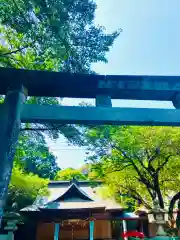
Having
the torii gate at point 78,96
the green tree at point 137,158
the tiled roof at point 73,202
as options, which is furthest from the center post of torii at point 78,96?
the tiled roof at point 73,202

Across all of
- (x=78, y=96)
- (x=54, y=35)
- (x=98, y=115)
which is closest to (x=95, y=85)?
(x=78, y=96)

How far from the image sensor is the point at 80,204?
12945 millimetres

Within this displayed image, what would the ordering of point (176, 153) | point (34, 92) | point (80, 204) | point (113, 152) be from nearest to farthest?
point (34, 92), point (176, 153), point (113, 152), point (80, 204)

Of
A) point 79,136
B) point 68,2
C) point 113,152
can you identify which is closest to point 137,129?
point 113,152

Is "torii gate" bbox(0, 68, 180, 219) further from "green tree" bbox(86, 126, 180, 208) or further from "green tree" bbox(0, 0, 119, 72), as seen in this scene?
"green tree" bbox(86, 126, 180, 208)

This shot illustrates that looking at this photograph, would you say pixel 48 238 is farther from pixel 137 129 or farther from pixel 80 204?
pixel 137 129

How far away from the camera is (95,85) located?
12.4 ft

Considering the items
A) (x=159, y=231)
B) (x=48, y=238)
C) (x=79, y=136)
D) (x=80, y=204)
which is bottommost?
(x=48, y=238)

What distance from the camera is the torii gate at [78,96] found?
320cm

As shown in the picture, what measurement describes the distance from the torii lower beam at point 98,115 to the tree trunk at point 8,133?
181 millimetres

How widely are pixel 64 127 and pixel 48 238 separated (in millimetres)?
11426

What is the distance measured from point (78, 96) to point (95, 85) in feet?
A: 1.40

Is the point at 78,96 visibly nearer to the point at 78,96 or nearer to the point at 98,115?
the point at 78,96

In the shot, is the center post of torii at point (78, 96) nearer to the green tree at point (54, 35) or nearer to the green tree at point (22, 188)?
the green tree at point (54, 35)
